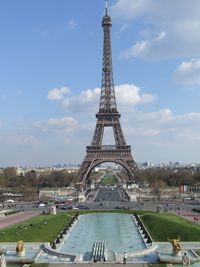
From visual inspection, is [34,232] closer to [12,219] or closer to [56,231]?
[56,231]

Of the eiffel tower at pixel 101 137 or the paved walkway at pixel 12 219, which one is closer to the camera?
the paved walkway at pixel 12 219

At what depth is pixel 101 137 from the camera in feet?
323

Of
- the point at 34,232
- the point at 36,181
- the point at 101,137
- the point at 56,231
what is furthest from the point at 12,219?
the point at 36,181

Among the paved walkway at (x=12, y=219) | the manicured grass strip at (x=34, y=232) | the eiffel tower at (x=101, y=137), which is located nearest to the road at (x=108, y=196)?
the eiffel tower at (x=101, y=137)

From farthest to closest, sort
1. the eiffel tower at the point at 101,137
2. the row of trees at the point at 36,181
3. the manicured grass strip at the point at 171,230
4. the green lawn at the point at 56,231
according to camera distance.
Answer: the row of trees at the point at 36,181 → the eiffel tower at the point at 101,137 → the green lawn at the point at 56,231 → the manicured grass strip at the point at 171,230

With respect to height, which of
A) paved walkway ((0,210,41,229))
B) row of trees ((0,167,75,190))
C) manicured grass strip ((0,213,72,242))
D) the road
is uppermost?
row of trees ((0,167,75,190))

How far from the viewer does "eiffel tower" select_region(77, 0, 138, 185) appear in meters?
95.2

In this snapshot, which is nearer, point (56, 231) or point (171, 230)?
point (171, 230)

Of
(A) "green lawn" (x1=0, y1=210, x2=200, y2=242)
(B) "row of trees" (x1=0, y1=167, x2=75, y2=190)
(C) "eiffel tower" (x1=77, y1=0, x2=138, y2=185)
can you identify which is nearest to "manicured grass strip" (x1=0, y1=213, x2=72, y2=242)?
(A) "green lawn" (x1=0, y1=210, x2=200, y2=242)

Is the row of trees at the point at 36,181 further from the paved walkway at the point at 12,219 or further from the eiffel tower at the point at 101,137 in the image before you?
the paved walkway at the point at 12,219

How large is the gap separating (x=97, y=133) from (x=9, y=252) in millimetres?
66823

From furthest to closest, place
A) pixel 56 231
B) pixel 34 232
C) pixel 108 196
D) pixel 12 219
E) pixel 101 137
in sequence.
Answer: pixel 101 137 < pixel 108 196 < pixel 12 219 < pixel 56 231 < pixel 34 232

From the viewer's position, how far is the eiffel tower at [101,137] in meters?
95.2

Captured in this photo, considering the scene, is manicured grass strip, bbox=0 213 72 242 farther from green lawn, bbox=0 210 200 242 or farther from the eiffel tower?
the eiffel tower
